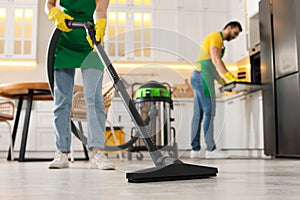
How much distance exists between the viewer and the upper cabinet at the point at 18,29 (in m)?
5.11

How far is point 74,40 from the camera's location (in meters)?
2.04

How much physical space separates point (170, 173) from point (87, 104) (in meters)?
0.84

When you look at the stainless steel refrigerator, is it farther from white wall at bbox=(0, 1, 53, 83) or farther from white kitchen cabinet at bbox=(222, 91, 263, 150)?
white wall at bbox=(0, 1, 53, 83)

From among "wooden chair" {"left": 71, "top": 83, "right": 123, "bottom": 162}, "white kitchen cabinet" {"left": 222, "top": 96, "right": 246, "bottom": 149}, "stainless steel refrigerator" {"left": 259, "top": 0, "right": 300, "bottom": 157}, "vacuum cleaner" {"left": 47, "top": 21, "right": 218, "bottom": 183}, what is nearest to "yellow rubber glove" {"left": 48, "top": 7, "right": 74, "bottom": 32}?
"vacuum cleaner" {"left": 47, "top": 21, "right": 218, "bottom": 183}

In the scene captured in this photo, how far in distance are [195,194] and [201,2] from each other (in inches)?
195

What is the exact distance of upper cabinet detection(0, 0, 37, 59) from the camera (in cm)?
511

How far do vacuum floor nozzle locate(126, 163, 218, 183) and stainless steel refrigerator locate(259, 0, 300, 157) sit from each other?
85.2 inches

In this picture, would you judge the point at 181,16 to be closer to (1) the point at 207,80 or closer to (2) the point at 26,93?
(2) the point at 26,93

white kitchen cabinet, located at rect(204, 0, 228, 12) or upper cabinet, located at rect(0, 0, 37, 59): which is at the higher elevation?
white kitchen cabinet, located at rect(204, 0, 228, 12)

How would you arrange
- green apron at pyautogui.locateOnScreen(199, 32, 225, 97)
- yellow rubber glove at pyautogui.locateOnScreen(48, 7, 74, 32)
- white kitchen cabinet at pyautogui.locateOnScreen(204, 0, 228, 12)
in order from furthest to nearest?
white kitchen cabinet at pyautogui.locateOnScreen(204, 0, 228, 12) → yellow rubber glove at pyautogui.locateOnScreen(48, 7, 74, 32) → green apron at pyautogui.locateOnScreen(199, 32, 225, 97)

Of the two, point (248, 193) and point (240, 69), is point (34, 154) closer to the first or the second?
point (240, 69)

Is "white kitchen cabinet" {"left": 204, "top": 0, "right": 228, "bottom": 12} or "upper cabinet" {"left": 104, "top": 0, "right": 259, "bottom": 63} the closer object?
"upper cabinet" {"left": 104, "top": 0, "right": 259, "bottom": 63}

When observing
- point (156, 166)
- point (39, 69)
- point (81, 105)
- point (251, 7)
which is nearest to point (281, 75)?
point (251, 7)

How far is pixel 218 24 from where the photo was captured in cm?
554
